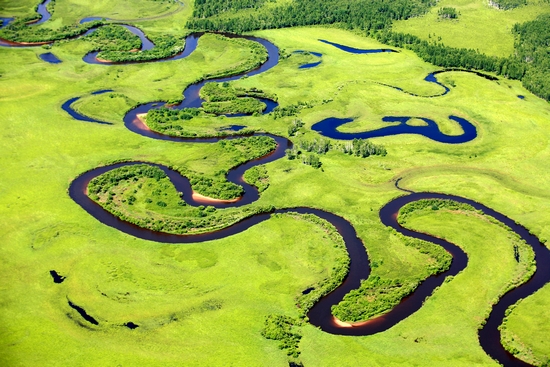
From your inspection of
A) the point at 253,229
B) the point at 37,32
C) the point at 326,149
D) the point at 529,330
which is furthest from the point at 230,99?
the point at 529,330

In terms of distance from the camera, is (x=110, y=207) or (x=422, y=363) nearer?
(x=422, y=363)

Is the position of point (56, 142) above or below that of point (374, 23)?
below

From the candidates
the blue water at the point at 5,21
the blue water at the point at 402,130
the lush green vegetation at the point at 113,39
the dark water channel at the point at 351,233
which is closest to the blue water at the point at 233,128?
the dark water channel at the point at 351,233

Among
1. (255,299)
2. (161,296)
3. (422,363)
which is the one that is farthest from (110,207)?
(422,363)

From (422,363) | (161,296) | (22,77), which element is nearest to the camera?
(422,363)

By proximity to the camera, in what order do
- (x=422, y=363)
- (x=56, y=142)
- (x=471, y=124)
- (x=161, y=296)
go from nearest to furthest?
(x=422, y=363) → (x=161, y=296) → (x=56, y=142) → (x=471, y=124)

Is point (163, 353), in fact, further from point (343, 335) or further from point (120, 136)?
point (120, 136)

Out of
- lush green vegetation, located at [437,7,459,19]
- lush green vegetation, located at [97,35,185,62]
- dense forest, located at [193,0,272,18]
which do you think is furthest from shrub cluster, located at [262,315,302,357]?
lush green vegetation, located at [437,7,459,19]
